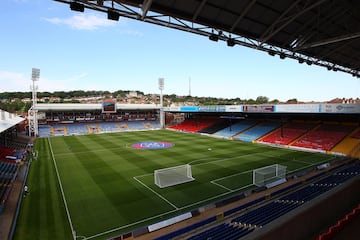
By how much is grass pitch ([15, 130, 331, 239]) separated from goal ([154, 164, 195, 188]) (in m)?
0.54

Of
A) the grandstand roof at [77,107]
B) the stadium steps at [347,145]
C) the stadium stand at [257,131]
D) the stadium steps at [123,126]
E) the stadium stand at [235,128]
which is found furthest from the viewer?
the stadium steps at [123,126]

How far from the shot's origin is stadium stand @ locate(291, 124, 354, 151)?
26453mm

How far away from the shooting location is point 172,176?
1666 cm

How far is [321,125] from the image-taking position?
3092cm

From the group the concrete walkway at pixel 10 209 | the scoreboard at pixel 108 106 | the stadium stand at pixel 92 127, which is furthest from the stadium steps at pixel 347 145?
the scoreboard at pixel 108 106

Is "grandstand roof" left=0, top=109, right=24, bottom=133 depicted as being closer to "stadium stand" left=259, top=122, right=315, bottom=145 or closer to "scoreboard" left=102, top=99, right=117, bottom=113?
"scoreboard" left=102, top=99, right=117, bottom=113

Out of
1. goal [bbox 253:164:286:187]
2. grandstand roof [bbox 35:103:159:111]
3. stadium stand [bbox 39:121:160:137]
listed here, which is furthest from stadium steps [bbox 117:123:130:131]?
goal [bbox 253:164:286:187]

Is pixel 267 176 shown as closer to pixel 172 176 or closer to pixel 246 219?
pixel 172 176

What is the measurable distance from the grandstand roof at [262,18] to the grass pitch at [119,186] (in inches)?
368

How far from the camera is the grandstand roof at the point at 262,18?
796 cm

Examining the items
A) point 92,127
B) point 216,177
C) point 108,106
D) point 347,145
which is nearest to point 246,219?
point 216,177

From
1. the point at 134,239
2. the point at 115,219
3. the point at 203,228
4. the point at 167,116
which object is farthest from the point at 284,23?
the point at 167,116

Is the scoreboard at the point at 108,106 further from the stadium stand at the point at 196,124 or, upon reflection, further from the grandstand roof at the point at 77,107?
the stadium stand at the point at 196,124

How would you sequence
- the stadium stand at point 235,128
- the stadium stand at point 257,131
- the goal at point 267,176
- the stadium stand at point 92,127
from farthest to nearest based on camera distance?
1. the stadium stand at point 92,127
2. the stadium stand at point 235,128
3. the stadium stand at point 257,131
4. the goal at point 267,176
